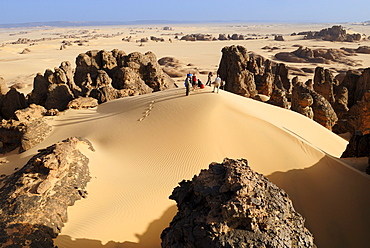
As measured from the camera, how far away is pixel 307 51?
165 feet

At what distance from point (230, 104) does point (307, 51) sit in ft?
145

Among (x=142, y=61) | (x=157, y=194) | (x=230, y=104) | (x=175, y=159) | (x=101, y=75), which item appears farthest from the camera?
(x=142, y=61)

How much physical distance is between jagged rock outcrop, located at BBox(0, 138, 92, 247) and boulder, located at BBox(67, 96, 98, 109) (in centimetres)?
649

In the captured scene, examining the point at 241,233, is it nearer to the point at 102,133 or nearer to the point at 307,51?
the point at 102,133

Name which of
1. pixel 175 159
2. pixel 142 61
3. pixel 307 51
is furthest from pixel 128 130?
pixel 307 51

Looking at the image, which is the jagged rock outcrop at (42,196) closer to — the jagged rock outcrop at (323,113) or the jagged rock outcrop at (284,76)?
the jagged rock outcrop at (323,113)

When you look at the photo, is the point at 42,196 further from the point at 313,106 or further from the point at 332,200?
the point at 313,106

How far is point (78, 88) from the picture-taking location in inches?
725

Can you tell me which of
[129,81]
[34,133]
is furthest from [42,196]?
[129,81]

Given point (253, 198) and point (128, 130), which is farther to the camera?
point (128, 130)

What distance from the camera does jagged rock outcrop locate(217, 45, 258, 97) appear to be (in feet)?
68.8

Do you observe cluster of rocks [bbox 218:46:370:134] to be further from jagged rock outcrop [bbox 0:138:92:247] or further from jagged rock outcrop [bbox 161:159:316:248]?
jagged rock outcrop [bbox 0:138:92:247]

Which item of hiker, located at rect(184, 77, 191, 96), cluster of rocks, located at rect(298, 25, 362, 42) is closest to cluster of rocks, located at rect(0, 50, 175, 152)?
hiker, located at rect(184, 77, 191, 96)

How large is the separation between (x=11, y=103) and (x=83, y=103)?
13.9ft
